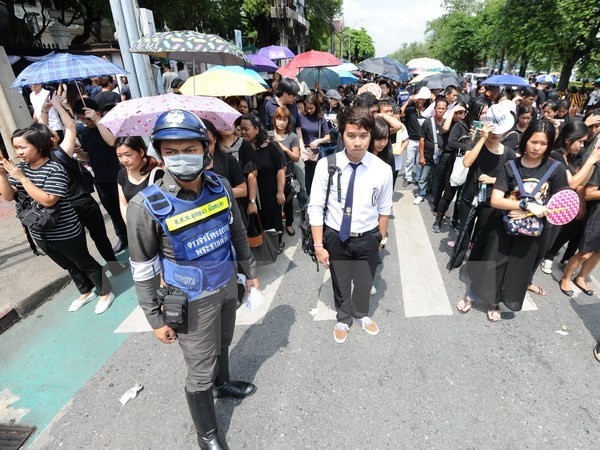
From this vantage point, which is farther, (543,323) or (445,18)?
(445,18)

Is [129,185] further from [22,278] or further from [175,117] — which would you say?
[22,278]

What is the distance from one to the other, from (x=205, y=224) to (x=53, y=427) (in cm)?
206

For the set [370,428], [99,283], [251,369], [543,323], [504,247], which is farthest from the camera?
[99,283]

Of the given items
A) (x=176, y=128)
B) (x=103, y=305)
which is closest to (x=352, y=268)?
(x=176, y=128)

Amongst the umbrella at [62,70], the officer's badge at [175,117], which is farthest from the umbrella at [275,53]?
the officer's badge at [175,117]

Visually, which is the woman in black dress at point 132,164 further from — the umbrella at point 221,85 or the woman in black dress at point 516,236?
the woman in black dress at point 516,236

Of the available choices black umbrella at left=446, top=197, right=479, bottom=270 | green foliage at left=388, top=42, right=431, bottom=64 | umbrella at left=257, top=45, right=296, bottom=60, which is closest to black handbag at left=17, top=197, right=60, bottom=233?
black umbrella at left=446, top=197, right=479, bottom=270

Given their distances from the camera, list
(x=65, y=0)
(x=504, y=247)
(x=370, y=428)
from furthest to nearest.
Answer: (x=65, y=0) < (x=504, y=247) < (x=370, y=428)

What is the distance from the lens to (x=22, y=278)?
4215 mm

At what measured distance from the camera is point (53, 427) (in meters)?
2.53

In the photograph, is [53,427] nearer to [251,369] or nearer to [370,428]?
[251,369]

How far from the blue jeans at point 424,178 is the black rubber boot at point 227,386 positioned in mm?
5113

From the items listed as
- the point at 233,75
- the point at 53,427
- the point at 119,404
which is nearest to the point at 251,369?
the point at 119,404

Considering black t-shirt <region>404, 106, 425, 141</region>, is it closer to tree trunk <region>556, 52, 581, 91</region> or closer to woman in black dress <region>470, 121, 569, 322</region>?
woman in black dress <region>470, 121, 569, 322</region>
